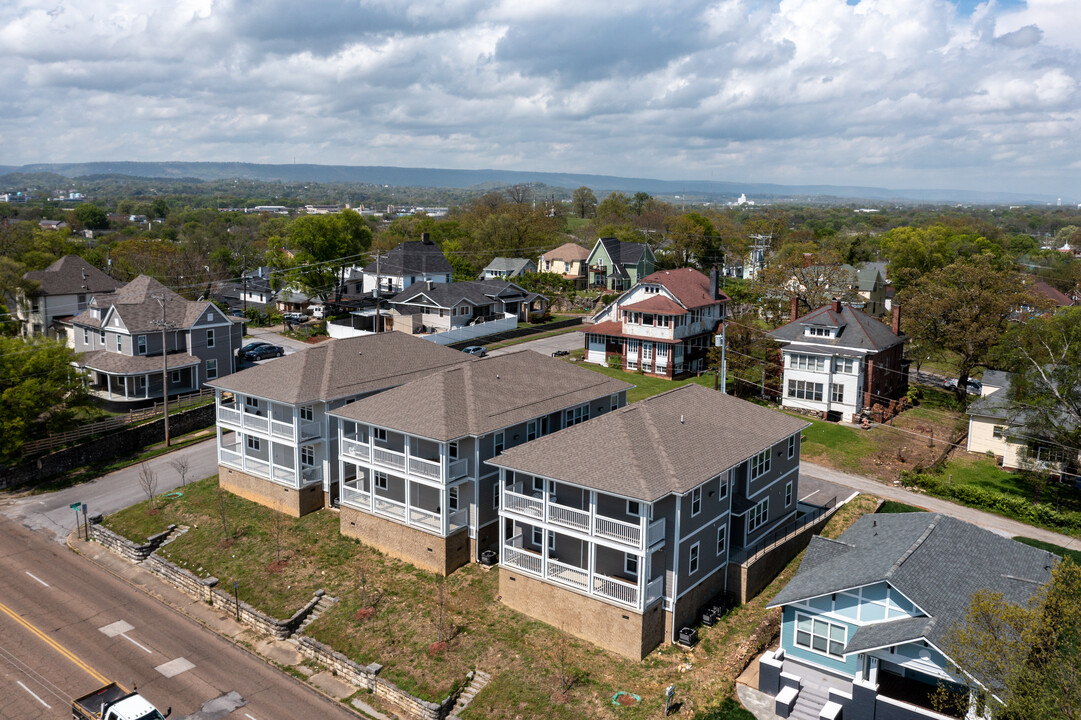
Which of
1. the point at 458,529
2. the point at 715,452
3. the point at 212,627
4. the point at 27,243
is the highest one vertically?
the point at 27,243

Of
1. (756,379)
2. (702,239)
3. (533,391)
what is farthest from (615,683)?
(702,239)

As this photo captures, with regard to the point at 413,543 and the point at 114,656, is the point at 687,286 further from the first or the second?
A: the point at 114,656

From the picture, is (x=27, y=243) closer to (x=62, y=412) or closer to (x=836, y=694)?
(x=62, y=412)

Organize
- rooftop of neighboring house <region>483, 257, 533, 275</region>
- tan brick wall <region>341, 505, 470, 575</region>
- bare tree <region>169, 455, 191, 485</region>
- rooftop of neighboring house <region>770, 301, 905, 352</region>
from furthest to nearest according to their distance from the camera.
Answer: rooftop of neighboring house <region>483, 257, 533, 275</region>
rooftop of neighboring house <region>770, 301, 905, 352</region>
bare tree <region>169, 455, 191, 485</region>
tan brick wall <region>341, 505, 470, 575</region>

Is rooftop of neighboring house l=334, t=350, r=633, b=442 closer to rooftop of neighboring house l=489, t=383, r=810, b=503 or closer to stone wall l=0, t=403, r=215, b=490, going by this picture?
rooftop of neighboring house l=489, t=383, r=810, b=503

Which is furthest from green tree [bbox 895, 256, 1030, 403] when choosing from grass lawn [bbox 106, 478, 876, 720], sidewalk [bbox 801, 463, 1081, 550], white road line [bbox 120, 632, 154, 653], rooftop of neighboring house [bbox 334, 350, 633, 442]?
white road line [bbox 120, 632, 154, 653]

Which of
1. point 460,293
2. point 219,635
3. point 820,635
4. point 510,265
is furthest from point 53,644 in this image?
point 510,265

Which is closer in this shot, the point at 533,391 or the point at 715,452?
the point at 715,452

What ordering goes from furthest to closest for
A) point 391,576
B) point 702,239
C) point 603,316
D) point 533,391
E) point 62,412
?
point 702,239 < point 603,316 < point 62,412 < point 533,391 < point 391,576
